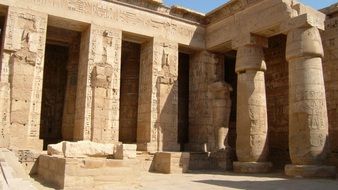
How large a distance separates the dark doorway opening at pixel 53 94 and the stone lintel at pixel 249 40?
788 centimetres

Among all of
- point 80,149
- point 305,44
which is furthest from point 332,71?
point 80,149

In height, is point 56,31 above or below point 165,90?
above

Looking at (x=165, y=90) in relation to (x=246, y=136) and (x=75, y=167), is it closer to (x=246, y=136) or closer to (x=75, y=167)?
(x=246, y=136)

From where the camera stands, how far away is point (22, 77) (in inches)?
427

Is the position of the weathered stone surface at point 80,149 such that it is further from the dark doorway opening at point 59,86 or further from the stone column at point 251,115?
the stone column at point 251,115

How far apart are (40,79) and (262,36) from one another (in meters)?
7.86

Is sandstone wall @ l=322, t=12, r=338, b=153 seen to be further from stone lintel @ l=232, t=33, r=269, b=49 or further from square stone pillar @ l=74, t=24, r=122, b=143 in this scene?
square stone pillar @ l=74, t=24, r=122, b=143

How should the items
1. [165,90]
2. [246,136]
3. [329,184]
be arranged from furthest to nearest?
1. [165,90]
2. [246,136]
3. [329,184]

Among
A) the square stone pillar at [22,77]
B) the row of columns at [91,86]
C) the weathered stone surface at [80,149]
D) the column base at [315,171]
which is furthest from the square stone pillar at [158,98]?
the column base at [315,171]

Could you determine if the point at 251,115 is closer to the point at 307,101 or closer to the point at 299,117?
the point at 299,117

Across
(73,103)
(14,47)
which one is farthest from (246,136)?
(14,47)

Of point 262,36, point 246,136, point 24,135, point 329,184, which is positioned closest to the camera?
point 329,184

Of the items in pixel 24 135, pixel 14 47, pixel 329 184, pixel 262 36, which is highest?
pixel 262 36

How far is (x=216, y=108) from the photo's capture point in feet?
45.9
